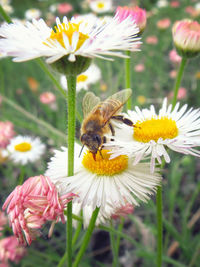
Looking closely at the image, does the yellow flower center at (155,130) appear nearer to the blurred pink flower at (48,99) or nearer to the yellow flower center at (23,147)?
the yellow flower center at (23,147)

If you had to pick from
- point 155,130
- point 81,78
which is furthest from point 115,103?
point 81,78

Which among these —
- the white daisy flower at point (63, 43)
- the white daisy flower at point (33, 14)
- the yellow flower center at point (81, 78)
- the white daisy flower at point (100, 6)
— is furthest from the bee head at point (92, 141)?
the white daisy flower at point (33, 14)

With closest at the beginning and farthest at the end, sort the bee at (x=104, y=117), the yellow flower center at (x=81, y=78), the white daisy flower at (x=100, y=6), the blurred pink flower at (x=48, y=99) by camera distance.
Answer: the bee at (x=104, y=117)
the yellow flower center at (x=81, y=78)
the blurred pink flower at (x=48, y=99)
the white daisy flower at (x=100, y=6)

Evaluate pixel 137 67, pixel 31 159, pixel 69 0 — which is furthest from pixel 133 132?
pixel 69 0

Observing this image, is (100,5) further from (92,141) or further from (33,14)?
(92,141)

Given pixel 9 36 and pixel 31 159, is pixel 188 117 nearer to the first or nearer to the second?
pixel 9 36

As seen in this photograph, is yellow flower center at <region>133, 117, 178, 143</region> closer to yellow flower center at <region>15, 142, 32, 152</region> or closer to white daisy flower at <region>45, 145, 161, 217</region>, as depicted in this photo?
white daisy flower at <region>45, 145, 161, 217</region>

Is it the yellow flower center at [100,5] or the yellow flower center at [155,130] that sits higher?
the yellow flower center at [100,5]
